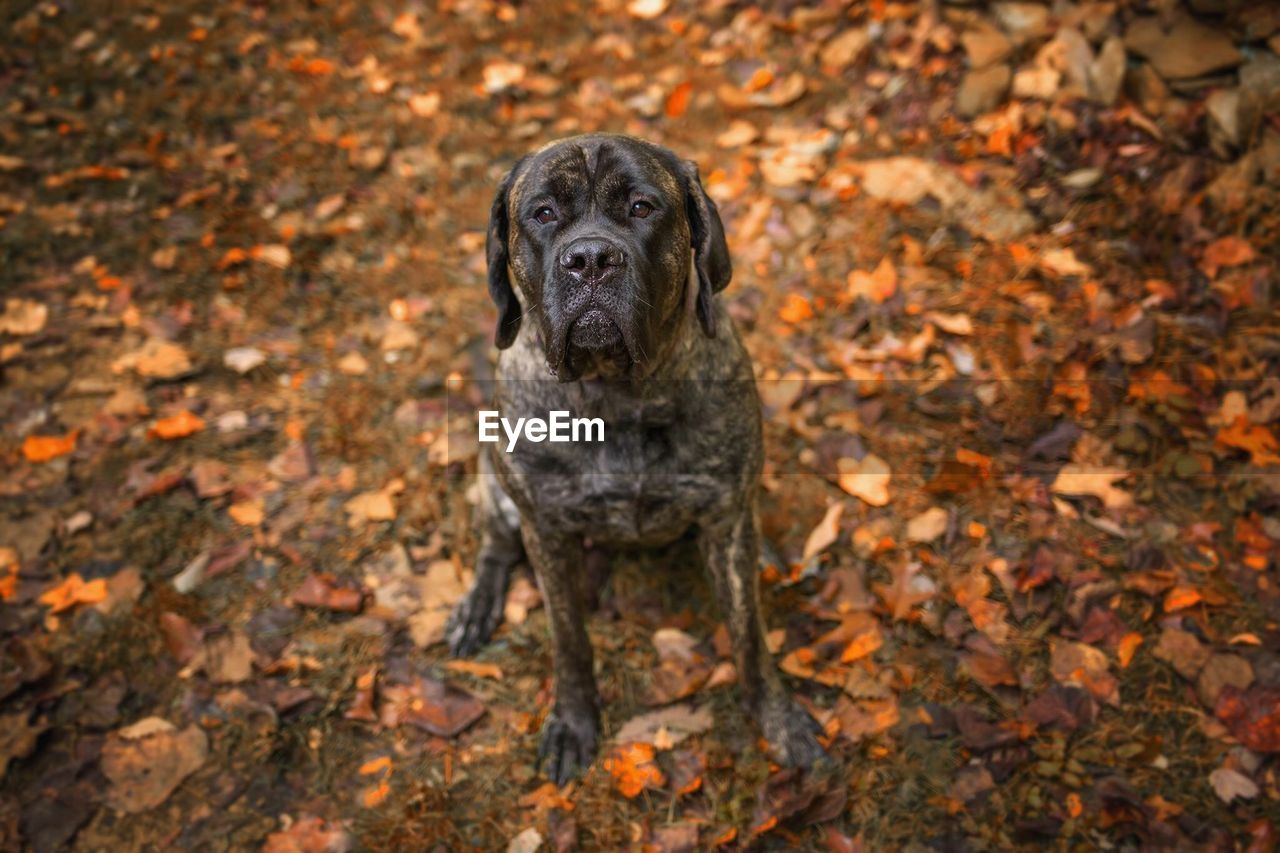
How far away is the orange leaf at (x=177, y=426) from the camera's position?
399cm

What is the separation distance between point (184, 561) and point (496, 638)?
1310 mm

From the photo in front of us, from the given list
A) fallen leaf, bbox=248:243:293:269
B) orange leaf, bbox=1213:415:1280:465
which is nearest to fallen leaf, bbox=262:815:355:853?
fallen leaf, bbox=248:243:293:269

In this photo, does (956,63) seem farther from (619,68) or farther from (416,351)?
(416,351)

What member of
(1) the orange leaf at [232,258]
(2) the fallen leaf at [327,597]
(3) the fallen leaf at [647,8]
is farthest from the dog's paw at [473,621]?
(3) the fallen leaf at [647,8]

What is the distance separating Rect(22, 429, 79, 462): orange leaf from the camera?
3902 mm

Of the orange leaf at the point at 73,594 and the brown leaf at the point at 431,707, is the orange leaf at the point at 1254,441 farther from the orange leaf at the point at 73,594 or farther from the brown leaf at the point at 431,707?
the orange leaf at the point at 73,594

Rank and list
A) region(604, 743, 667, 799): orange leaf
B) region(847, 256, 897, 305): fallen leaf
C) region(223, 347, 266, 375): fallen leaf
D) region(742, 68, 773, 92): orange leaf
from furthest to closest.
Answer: region(742, 68, 773, 92): orange leaf → region(223, 347, 266, 375): fallen leaf → region(847, 256, 897, 305): fallen leaf → region(604, 743, 667, 799): orange leaf

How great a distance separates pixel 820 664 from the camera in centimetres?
312

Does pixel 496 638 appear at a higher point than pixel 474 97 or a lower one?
lower

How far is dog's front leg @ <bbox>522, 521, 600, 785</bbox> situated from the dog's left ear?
83 centimetres

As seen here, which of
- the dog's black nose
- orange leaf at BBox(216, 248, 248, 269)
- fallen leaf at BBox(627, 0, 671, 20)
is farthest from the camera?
fallen leaf at BBox(627, 0, 671, 20)

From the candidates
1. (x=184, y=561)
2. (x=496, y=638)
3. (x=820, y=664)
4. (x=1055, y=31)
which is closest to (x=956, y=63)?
(x=1055, y=31)

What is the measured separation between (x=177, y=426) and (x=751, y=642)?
2.71 metres

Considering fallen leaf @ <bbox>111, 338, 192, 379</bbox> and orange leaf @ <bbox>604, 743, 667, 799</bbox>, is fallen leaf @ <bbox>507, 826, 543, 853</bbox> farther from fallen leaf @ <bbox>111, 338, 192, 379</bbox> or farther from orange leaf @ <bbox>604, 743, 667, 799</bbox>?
fallen leaf @ <bbox>111, 338, 192, 379</bbox>
